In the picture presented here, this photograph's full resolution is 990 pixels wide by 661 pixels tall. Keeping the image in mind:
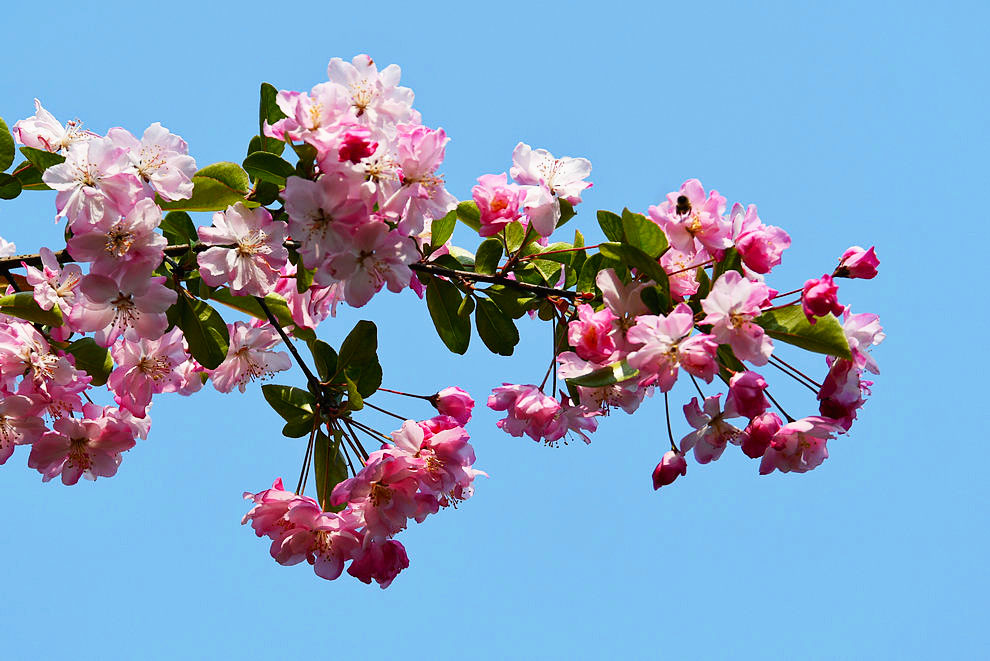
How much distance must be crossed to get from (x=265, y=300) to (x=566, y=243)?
0.76 meters

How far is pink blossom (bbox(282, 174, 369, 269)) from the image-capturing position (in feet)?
5.39

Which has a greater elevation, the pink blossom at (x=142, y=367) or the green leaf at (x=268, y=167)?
the green leaf at (x=268, y=167)

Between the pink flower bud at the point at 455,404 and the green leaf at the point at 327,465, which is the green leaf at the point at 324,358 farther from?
the pink flower bud at the point at 455,404

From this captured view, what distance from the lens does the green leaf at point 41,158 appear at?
5.94 feet

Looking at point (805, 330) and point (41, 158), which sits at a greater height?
point (41, 158)

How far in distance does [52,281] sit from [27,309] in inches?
3.8

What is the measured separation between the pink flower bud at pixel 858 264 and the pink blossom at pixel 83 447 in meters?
1.72

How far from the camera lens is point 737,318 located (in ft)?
5.43

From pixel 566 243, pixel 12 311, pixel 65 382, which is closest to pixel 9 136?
pixel 12 311

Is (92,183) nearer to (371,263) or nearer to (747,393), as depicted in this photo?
(371,263)

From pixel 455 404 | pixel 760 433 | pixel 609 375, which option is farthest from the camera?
pixel 455 404

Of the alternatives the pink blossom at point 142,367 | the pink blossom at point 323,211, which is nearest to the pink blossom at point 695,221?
the pink blossom at point 323,211

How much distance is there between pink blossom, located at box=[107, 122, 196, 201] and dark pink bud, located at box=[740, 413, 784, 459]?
4.11 feet

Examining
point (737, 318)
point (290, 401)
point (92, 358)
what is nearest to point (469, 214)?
point (290, 401)
